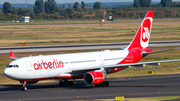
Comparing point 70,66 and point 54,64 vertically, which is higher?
point 54,64

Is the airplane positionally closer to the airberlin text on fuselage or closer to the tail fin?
the airberlin text on fuselage

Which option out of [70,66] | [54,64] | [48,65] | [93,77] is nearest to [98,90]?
[93,77]

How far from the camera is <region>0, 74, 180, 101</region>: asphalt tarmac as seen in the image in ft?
108

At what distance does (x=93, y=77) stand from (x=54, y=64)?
5.11 meters

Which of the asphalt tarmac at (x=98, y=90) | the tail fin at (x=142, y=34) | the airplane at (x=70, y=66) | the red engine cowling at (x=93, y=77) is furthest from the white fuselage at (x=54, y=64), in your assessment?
the tail fin at (x=142, y=34)

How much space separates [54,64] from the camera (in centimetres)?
3781

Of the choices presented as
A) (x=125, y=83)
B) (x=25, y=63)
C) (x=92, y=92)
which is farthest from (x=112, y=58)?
(x=25, y=63)

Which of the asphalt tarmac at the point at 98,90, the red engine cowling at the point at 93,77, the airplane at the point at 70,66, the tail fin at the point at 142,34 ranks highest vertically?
the tail fin at the point at 142,34

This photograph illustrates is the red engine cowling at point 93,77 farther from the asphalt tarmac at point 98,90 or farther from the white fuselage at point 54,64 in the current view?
the white fuselage at point 54,64

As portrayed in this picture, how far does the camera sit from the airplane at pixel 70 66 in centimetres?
3588

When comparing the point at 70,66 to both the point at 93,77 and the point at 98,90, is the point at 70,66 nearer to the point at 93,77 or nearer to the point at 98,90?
the point at 93,77

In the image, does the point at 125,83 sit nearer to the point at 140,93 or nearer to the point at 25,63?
the point at 140,93

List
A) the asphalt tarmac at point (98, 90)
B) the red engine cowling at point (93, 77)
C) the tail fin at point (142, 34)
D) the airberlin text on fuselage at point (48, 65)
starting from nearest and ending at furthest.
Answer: the asphalt tarmac at point (98, 90)
the airberlin text on fuselage at point (48, 65)
the red engine cowling at point (93, 77)
the tail fin at point (142, 34)

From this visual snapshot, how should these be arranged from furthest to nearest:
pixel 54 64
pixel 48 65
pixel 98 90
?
pixel 54 64 → pixel 98 90 → pixel 48 65
